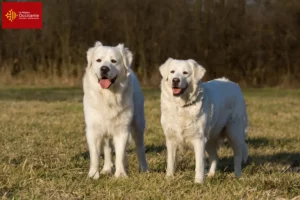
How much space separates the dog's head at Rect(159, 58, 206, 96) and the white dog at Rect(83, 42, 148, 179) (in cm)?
43

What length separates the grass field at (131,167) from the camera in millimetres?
4750

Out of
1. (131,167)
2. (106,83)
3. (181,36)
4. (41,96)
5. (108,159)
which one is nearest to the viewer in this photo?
(106,83)

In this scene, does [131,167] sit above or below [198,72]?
A: below

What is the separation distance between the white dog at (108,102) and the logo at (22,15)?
74.8 feet

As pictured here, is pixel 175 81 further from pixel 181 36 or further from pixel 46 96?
pixel 181 36

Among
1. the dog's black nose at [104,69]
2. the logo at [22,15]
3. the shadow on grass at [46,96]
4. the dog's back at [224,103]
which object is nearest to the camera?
the dog's black nose at [104,69]

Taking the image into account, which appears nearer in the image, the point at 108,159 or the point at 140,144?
the point at 108,159

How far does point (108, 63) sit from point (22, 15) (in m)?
24.7

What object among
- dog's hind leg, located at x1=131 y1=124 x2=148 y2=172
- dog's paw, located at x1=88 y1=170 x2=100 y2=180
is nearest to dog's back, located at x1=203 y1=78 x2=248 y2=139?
dog's hind leg, located at x1=131 y1=124 x2=148 y2=172

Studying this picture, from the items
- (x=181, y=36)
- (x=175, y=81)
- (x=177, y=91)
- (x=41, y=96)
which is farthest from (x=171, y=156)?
(x=181, y=36)

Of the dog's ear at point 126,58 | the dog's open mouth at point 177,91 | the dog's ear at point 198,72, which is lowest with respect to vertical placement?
the dog's open mouth at point 177,91

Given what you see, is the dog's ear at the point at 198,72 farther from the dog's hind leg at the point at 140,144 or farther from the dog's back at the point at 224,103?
the dog's hind leg at the point at 140,144

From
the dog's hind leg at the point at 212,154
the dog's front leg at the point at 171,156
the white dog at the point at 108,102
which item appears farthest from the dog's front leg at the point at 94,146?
the dog's hind leg at the point at 212,154

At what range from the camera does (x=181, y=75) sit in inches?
234
